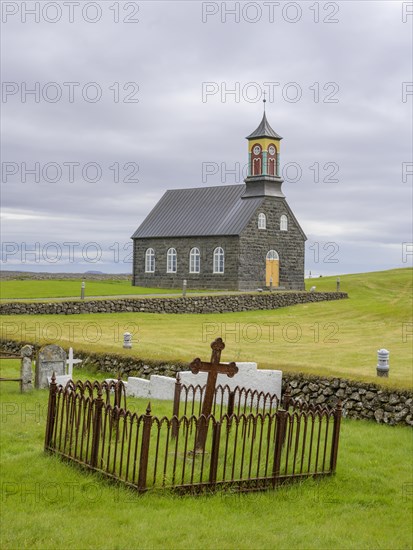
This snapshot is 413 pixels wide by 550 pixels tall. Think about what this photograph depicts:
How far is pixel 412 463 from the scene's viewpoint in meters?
11.9

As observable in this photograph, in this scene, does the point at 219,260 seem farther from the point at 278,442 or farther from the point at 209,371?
the point at 278,442

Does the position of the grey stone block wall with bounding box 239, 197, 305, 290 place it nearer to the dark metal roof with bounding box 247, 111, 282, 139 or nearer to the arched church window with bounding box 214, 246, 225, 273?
the arched church window with bounding box 214, 246, 225, 273

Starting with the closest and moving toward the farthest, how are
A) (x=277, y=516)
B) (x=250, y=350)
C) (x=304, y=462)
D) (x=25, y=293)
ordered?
(x=277, y=516) → (x=304, y=462) → (x=250, y=350) → (x=25, y=293)

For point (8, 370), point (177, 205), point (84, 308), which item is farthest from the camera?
point (177, 205)

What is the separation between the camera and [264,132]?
2068 inches

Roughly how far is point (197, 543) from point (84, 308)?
1162 inches

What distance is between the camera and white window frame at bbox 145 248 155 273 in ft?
183

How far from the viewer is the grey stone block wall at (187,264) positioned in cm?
5078

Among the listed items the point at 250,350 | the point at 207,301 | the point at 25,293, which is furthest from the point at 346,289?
the point at 250,350

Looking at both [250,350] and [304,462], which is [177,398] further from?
[250,350]

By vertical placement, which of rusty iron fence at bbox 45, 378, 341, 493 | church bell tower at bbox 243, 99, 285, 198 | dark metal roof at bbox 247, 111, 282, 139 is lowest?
rusty iron fence at bbox 45, 378, 341, 493

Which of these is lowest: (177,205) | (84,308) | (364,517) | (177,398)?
(364,517)

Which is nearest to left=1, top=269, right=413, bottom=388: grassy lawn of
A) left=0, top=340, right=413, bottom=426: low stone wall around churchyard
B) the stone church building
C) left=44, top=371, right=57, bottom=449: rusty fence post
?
left=0, top=340, right=413, bottom=426: low stone wall around churchyard

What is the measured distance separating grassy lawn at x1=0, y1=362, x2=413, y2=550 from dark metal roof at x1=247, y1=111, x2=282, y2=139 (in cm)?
4275
